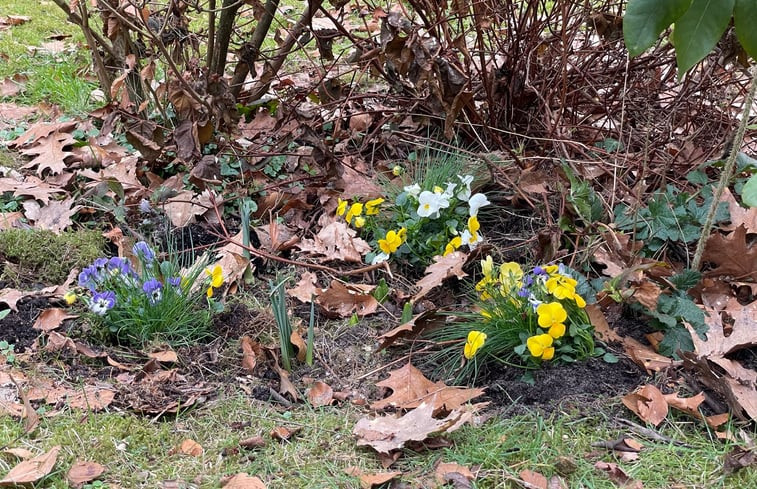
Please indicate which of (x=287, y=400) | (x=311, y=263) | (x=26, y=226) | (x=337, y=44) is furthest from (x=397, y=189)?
(x=337, y=44)

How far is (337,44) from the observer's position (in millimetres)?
4840

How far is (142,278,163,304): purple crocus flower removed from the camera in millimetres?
2256

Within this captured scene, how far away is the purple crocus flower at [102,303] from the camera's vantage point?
222cm

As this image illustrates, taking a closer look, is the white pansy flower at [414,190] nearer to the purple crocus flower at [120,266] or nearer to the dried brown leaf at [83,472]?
the purple crocus flower at [120,266]

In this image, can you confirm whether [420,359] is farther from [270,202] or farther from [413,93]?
[413,93]

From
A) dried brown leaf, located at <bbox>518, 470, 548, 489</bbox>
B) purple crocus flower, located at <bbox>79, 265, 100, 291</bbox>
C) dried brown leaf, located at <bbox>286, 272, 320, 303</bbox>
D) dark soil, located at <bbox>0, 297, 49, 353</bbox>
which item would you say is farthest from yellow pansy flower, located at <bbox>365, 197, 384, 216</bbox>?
dried brown leaf, located at <bbox>518, 470, 548, 489</bbox>

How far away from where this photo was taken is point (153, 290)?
7.44 feet

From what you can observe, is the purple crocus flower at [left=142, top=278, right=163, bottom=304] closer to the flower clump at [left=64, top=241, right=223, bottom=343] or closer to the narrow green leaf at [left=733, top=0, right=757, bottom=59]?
the flower clump at [left=64, top=241, right=223, bottom=343]

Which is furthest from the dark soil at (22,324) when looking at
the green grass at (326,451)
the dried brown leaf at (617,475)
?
the dried brown leaf at (617,475)

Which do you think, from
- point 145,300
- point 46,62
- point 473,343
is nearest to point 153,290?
point 145,300

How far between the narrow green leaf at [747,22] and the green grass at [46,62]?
127 inches

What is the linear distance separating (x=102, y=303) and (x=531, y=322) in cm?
127

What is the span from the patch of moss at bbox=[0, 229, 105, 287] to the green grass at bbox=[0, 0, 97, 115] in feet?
4.46

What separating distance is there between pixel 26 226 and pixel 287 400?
1442 mm
